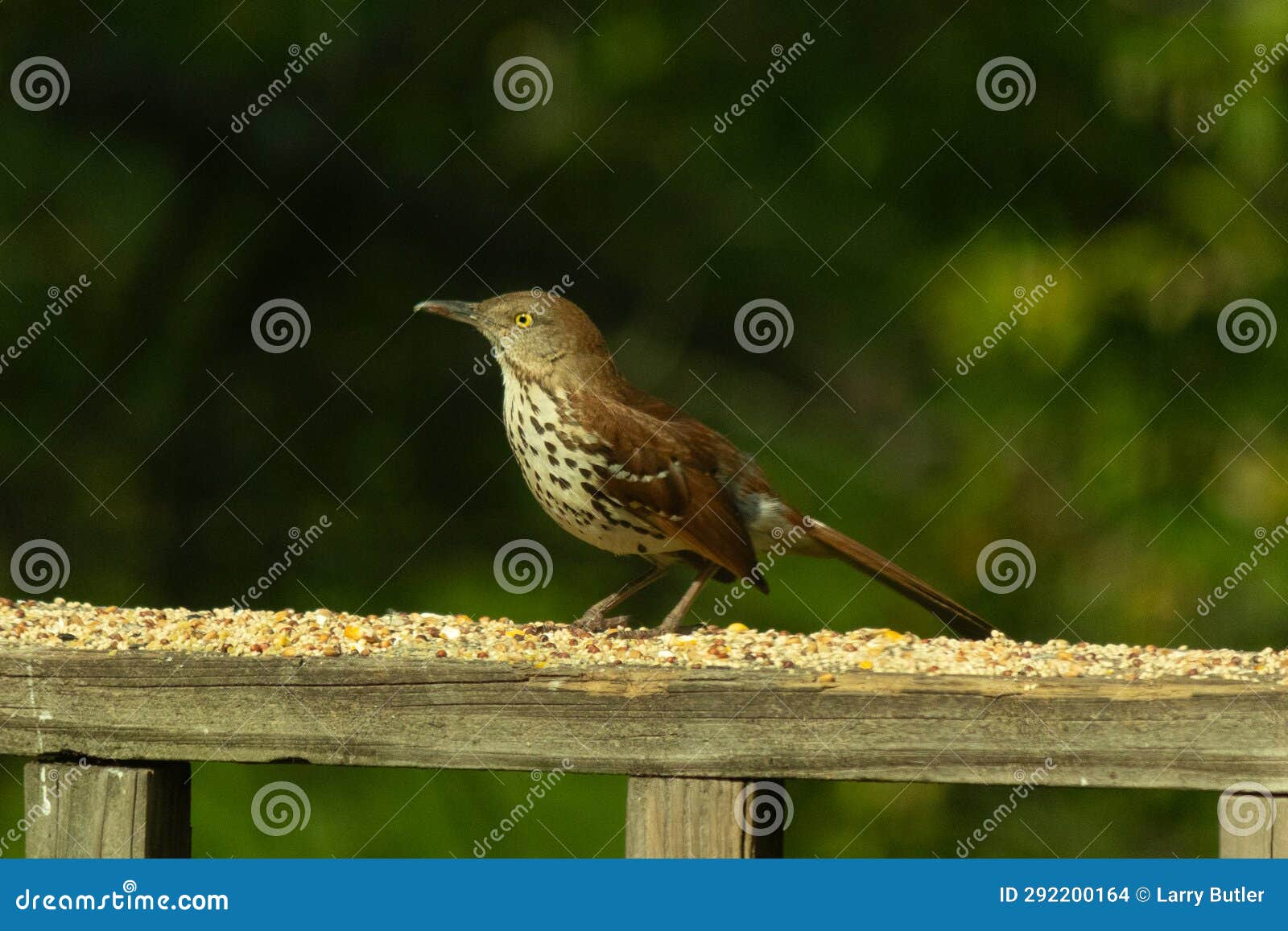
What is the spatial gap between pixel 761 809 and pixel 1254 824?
2.40 feet

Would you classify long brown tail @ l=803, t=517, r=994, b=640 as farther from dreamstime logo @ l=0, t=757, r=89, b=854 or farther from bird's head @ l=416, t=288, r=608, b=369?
dreamstime logo @ l=0, t=757, r=89, b=854

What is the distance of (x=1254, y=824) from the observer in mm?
2670

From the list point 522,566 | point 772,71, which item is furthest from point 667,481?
point 772,71

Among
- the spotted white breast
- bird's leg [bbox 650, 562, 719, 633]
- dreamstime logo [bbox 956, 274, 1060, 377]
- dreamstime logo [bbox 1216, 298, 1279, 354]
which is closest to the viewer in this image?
bird's leg [bbox 650, 562, 719, 633]

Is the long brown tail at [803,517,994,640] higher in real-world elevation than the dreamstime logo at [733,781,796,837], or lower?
higher

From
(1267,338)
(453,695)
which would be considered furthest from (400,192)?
(453,695)

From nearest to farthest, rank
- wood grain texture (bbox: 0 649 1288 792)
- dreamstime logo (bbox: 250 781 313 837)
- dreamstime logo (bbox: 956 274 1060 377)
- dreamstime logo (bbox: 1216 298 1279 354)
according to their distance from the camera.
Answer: wood grain texture (bbox: 0 649 1288 792) → dreamstime logo (bbox: 1216 298 1279 354) → dreamstime logo (bbox: 956 274 1060 377) → dreamstime logo (bbox: 250 781 313 837)

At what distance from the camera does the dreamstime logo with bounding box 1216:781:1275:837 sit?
2668 mm

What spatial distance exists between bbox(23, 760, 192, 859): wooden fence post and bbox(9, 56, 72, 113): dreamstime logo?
507 centimetres

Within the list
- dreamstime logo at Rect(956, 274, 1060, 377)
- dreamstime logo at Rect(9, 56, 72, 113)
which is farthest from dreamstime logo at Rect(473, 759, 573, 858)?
dreamstime logo at Rect(9, 56, 72, 113)

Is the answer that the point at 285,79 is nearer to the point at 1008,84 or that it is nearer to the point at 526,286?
the point at 526,286

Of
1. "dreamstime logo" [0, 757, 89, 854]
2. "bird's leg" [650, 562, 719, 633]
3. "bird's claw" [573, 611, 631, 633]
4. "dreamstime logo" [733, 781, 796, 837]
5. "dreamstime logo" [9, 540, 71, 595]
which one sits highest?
"bird's leg" [650, 562, 719, 633]

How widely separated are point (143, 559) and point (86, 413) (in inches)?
26.0

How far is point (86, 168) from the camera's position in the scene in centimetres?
771
